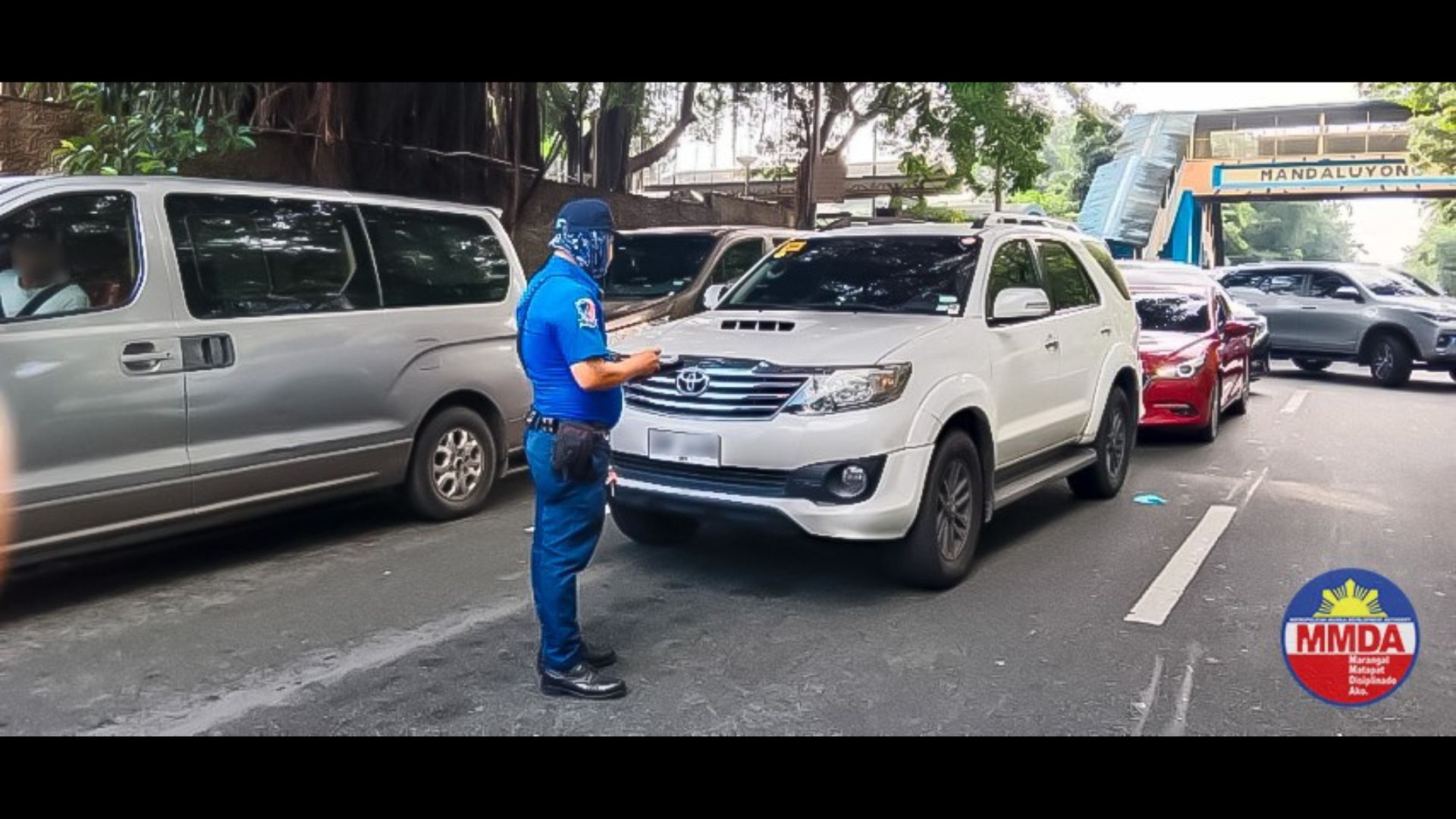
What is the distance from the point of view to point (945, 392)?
17.3 ft

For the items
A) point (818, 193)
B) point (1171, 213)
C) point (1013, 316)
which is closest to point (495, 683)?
point (1013, 316)

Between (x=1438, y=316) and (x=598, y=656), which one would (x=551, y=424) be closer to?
(x=598, y=656)

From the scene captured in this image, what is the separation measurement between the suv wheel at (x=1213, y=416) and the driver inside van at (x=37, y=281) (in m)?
8.64

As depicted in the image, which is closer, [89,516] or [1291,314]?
[89,516]

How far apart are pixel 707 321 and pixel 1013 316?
62.9 inches

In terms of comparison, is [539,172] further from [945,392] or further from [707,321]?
[945,392]

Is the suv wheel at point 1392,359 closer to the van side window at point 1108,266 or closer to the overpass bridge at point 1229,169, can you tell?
the van side window at point 1108,266

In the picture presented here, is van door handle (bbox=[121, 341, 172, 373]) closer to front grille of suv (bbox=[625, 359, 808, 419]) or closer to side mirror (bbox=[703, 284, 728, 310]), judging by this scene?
front grille of suv (bbox=[625, 359, 808, 419])

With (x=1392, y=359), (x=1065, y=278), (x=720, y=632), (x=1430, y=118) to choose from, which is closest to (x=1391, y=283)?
(x=1392, y=359)

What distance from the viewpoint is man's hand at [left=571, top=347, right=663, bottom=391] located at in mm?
3863

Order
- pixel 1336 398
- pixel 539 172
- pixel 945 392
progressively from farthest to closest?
→ pixel 1336 398 → pixel 539 172 → pixel 945 392

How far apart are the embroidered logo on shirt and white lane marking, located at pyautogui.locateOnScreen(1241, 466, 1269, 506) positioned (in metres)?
5.39

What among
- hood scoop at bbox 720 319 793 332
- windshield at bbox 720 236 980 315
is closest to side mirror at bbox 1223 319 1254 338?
windshield at bbox 720 236 980 315

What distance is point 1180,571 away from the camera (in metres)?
5.89
